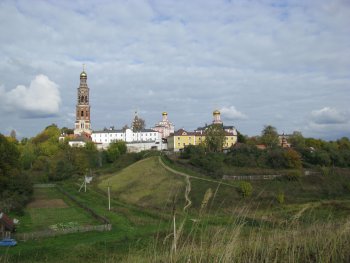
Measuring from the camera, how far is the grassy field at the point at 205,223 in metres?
5.96

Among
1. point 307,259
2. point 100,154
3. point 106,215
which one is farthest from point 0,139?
point 307,259

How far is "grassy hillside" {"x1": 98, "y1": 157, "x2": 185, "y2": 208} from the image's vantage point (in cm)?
4338

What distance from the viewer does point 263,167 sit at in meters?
59.4

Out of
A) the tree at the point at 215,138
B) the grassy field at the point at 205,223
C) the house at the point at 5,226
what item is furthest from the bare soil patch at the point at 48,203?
the tree at the point at 215,138

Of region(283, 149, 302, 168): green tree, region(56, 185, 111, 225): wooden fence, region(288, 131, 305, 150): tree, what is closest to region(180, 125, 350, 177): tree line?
region(283, 149, 302, 168): green tree

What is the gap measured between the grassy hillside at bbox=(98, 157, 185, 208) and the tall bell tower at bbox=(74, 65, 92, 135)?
4868 centimetres

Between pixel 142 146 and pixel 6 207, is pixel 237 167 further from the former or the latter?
pixel 142 146

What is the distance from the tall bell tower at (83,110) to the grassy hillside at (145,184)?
48.7 metres

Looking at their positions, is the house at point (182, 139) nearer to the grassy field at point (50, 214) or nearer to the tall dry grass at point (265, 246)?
the grassy field at point (50, 214)

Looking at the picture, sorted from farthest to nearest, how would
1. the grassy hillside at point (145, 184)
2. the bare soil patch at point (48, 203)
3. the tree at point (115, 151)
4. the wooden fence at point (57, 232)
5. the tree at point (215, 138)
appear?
1. the tree at point (115, 151)
2. the tree at point (215, 138)
3. the grassy hillside at point (145, 184)
4. the bare soil patch at point (48, 203)
5. the wooden fence at point (57, 232)

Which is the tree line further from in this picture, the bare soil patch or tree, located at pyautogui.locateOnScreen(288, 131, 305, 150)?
the bare soil patch

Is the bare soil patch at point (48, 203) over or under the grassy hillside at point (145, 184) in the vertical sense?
under

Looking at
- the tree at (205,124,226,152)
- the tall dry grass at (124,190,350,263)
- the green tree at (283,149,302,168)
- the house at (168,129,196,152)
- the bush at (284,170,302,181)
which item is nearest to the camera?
the tall dry grass at (124,190,350,263)

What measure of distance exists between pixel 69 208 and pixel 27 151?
51284 millimetres
